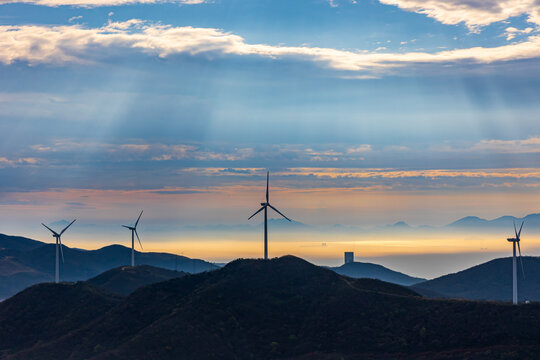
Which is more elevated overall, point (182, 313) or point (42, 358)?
point (182, 313)

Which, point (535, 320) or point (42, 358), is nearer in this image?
point (535, 320)

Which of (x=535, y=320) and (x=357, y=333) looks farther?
(x=357, y=333)

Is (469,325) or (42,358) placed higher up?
(469,325)

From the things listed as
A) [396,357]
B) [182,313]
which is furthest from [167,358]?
[396,357]

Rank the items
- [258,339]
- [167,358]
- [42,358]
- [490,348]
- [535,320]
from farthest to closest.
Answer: [42,358] → [258,339] → [167,358] → [535,320] → [490,348]

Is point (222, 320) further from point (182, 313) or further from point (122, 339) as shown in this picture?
point (122, 339)

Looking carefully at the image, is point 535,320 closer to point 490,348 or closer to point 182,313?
point 490,348

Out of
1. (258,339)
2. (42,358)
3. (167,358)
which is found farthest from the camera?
(42,358)

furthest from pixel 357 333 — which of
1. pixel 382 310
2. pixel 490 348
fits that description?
pixel 490 348

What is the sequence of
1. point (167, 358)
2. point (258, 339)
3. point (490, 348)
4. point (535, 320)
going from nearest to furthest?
1. point (490, 348)
2. point (535, 320)
3. point (167, 358)
4. point (258, 339)
